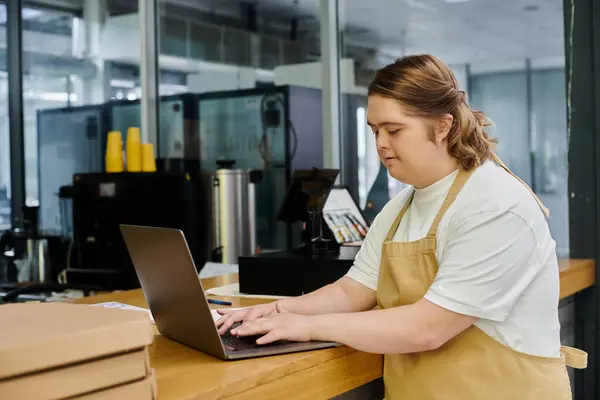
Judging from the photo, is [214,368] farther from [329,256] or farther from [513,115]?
[513,115]

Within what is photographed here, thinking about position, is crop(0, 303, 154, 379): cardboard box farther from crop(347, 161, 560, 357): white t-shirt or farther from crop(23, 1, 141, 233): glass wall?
crop(23, 1, 141, 233): glass wall

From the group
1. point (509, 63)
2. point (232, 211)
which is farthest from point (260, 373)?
point (232, 211)

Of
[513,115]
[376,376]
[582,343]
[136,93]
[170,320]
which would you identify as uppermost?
[136,93]

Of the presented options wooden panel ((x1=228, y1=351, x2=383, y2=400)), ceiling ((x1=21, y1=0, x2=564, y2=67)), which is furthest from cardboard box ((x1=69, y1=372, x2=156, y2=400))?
ceiling ((x1=21, y1=0, x2=564, y2=67))

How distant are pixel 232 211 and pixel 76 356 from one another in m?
2.77

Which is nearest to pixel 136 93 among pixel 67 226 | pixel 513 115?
pixel 67 226

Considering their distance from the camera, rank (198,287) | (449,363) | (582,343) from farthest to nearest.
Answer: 1. (582,343)
2. (449,363)
3. (198,287)

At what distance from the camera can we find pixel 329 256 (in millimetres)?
2070

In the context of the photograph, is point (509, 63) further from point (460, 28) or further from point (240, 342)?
point (240, 342)

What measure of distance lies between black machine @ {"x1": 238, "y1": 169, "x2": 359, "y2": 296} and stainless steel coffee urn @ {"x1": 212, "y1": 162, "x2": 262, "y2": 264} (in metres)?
1.31

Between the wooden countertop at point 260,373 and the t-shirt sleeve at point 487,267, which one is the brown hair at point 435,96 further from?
the wooden countertop at point 260,373

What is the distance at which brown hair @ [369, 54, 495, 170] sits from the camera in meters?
1.46

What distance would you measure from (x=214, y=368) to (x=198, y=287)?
0.14m

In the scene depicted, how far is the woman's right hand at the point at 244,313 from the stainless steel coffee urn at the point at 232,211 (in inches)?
82.2
